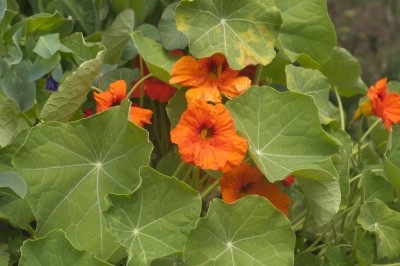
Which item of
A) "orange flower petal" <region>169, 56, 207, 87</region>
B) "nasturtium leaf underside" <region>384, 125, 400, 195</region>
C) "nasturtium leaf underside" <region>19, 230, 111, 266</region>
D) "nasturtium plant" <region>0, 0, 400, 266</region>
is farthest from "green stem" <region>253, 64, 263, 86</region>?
"nasturtium leaf underside" <region>19, 230, 111, 266</region>

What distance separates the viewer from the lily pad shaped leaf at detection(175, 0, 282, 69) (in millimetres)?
1022

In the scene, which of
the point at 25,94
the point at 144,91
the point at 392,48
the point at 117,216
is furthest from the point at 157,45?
the point at 392,48

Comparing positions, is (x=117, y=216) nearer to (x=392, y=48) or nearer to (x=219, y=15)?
(x=219, y=15)

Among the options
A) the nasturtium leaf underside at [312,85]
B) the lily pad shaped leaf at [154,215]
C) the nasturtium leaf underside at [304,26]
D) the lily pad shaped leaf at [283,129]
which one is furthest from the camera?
the nasturtium leaf underside at [304,26]

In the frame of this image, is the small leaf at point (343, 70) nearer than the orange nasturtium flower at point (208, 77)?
No

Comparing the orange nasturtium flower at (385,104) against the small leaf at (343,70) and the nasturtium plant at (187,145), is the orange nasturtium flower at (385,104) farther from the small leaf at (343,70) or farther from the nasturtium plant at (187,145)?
the small leaf at (343,70)

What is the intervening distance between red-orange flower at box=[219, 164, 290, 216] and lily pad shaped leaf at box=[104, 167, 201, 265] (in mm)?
101

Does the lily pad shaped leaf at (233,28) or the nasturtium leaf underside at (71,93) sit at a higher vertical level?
the lily pad shaped leaf at (233,28)

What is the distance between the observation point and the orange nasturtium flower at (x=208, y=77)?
1.02 m

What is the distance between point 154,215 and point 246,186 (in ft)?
0.59

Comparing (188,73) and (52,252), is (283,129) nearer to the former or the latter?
(188,73)

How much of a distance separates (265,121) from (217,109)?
10cm

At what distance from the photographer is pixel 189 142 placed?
0.94 m

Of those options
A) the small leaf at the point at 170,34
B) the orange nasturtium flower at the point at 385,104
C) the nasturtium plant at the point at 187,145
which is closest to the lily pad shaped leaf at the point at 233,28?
the nasturtium plant at the point at 187,145
